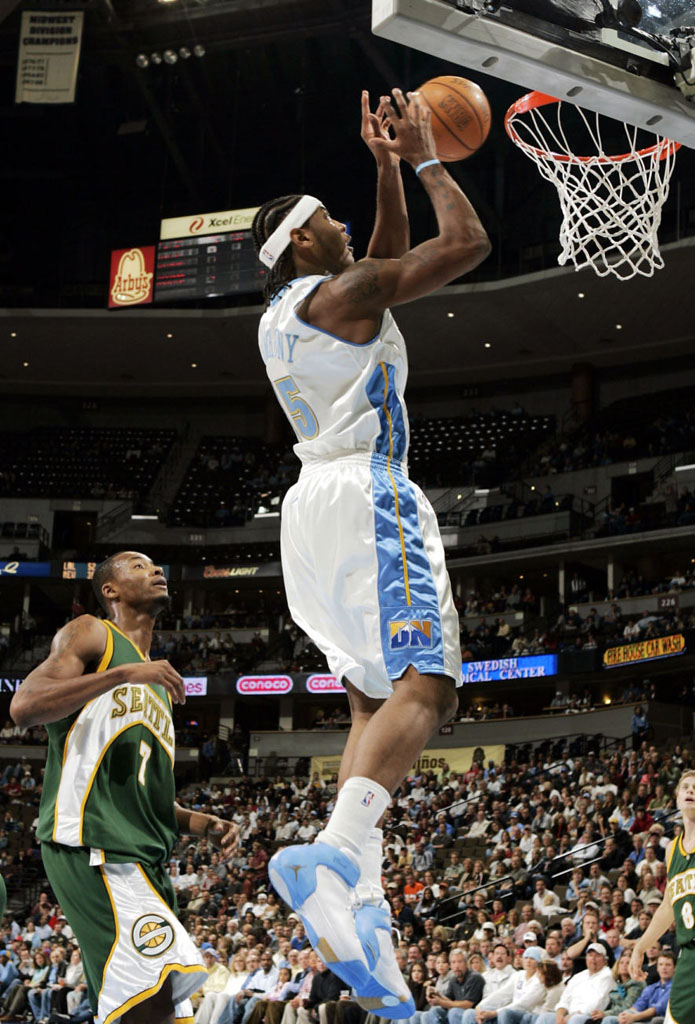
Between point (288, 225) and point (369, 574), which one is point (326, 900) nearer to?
point (369, 574)

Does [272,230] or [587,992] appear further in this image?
[587,992]

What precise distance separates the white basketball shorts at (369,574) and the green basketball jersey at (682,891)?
130 inches

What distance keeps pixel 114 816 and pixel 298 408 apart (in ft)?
5.50

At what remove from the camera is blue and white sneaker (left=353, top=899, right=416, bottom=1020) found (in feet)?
9.80

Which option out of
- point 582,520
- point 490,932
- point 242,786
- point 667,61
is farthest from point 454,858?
point 667,61

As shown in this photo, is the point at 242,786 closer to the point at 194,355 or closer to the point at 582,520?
the point at 582,520

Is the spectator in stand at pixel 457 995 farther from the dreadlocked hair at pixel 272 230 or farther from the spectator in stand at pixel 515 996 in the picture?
the dreadlocked hair at pixel 272 230

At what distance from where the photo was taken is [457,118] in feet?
14.8

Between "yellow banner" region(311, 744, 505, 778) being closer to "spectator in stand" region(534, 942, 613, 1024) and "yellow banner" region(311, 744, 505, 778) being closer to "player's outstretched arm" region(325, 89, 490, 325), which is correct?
"spectator in stand" region(534, 942, 613, 1024)

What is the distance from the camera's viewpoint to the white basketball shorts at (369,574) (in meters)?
3.40

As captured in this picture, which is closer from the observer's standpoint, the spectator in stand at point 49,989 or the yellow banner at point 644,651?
the spectator in stand at point 49,989

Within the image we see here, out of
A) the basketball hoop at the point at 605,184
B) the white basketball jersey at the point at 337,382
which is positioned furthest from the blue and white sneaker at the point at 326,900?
the basketball hoop at the point at 605,184

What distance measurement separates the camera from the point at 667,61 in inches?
179

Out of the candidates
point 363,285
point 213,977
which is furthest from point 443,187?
point 213,977
